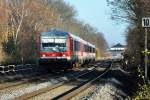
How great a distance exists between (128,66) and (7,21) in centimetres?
2875

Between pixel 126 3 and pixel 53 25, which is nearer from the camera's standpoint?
pixel 126 3

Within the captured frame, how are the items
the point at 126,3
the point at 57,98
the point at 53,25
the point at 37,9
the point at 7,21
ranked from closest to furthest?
the point at 57,98
the point at 126,3
the point at 7,21
the point at 37,9
the point at 53,25

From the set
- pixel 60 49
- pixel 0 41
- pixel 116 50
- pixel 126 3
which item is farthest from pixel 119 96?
pixel 116 50

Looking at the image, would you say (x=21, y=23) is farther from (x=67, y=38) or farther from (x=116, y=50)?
(x=116, y=50)

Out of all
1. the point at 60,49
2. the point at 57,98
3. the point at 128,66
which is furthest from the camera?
the point at 128,66

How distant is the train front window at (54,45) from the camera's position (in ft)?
125

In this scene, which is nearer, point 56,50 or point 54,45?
point 56,50

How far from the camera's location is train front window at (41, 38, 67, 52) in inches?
1506

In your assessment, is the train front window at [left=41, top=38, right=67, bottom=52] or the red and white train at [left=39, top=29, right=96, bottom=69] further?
the train front window at [left=41, top=38, right=67, bottom=52]

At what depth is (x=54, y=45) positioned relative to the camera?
38.5m

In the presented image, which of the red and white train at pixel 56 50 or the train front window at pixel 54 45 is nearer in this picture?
the red and white train at pixel 56 50

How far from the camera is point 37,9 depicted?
82938 millimetres

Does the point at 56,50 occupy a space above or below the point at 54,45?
below

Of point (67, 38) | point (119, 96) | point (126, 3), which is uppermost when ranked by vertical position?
point (126, 3)
